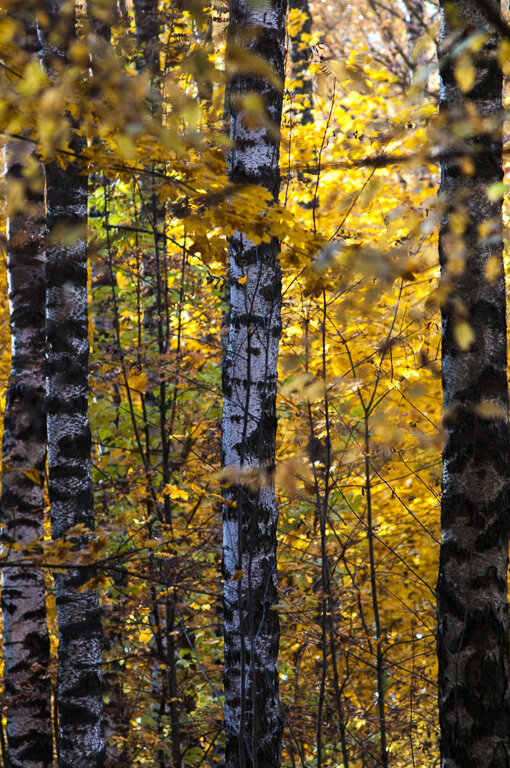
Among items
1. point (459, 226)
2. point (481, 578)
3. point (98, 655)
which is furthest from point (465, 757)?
point (98, 655)

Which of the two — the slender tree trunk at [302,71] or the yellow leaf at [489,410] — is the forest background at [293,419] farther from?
the yellow leaf at [489,410]

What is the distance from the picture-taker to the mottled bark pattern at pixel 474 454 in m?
2.49

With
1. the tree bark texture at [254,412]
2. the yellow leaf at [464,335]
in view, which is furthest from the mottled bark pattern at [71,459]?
the yellow leaf at [464,335]

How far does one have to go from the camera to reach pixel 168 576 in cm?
495

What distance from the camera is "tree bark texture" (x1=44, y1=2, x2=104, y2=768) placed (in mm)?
4500

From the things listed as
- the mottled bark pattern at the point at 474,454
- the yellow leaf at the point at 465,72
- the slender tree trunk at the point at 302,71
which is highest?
the slender tree trunk at the point at 302,71

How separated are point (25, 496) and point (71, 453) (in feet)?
3.57

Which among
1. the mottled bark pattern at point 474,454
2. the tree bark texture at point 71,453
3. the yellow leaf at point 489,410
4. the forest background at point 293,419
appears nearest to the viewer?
the mottled bark pattern at point 474,454

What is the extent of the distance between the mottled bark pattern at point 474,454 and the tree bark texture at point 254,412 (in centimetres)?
95

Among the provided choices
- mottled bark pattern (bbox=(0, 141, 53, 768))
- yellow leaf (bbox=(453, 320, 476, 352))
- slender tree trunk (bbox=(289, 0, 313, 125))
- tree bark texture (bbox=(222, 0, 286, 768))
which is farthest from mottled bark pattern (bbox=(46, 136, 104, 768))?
yellow leaf (bbox=(453, 320, 476, 352))

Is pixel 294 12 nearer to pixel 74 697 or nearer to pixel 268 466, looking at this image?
pixel 268 466

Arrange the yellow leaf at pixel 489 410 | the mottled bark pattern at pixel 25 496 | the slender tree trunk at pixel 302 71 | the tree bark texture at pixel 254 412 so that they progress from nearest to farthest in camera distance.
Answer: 1. the yellow leaf at pixel 489 410
2. the tree bark texture at pixel 254 412
3. the mottled bark pattern at pixel 25 496
4. the slender tree trunk at pixel 302 71

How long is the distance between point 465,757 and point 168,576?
112 inches

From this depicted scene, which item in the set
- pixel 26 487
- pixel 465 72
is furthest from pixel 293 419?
pixel 465 72
